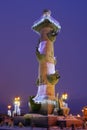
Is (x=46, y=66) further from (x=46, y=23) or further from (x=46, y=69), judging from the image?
(x=46, y=23)

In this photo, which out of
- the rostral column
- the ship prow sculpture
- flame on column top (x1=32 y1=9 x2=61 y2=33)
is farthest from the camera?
flame on column top (x1=32 y1=9 x2=61 y2=33)

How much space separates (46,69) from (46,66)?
0.40m

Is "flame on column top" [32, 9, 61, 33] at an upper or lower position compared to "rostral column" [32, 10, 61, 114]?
upper

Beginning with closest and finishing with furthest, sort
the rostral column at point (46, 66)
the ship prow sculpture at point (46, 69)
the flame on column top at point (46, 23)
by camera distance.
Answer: the ship prow sculpture at point (46, 69) < the rostral column at point (46, 66) < the flame on column top at point (46, 23)

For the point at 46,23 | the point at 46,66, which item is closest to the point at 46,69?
the point at 46,66

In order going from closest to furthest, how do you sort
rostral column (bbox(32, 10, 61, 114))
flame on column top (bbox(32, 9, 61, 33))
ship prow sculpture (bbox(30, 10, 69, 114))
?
ship prow sculpture (bbox(30, 10, 69, 114))
rostral column (bbox(32, 10, 61, 114))
flame on column top (bbox(32, 9, 61, 33))

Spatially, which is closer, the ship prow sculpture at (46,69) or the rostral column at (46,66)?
the ship prow sculpture at (46,69)

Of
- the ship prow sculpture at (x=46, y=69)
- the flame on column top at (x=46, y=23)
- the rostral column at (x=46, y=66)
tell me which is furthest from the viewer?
the flame on column top at (x=46, y=23)

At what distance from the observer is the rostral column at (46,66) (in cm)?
3309

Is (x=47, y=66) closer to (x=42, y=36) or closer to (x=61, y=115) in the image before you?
(x=42, y=36)

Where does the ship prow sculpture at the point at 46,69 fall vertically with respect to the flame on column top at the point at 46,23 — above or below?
below

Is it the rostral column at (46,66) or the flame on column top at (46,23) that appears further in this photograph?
the flame on column top at (46,23)

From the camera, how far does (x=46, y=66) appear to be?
35.0 m

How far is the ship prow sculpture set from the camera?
32878 mm
